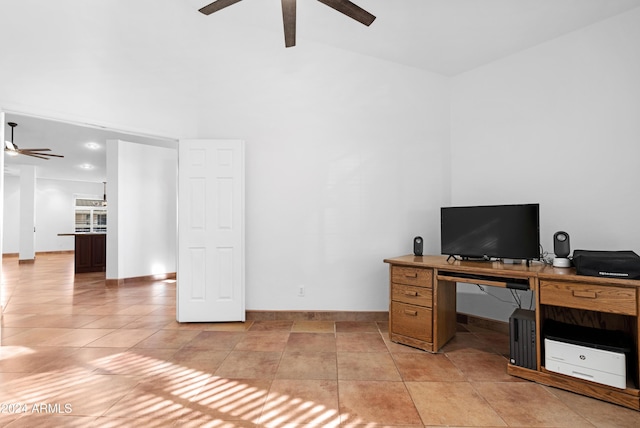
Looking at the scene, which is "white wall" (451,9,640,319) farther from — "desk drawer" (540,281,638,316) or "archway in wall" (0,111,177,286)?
"archway in wall" (0,111,177,286)

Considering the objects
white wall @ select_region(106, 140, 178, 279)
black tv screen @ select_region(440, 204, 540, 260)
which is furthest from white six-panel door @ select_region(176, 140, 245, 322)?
white wall @ select_region(106, 140, 178, 279)

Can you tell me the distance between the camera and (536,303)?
224cm

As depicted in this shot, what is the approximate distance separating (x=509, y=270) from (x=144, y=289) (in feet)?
17.8

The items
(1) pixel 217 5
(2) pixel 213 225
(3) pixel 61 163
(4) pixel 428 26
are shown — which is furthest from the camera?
(3) pixel 61 163

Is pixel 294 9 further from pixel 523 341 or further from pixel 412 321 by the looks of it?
pixel 523 341

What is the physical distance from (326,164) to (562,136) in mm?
2321

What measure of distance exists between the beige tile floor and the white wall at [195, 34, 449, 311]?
0.62 meters

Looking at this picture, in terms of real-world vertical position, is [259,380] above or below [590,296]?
below

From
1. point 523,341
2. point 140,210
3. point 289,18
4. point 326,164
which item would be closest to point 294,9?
point 289,18

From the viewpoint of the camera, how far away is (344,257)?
11.8ft

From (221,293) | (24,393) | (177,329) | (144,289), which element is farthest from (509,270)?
(144,289)

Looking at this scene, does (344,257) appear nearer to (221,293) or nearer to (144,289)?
(221,293)

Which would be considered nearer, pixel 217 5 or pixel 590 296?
pixel 590 296

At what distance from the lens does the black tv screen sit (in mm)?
2543
